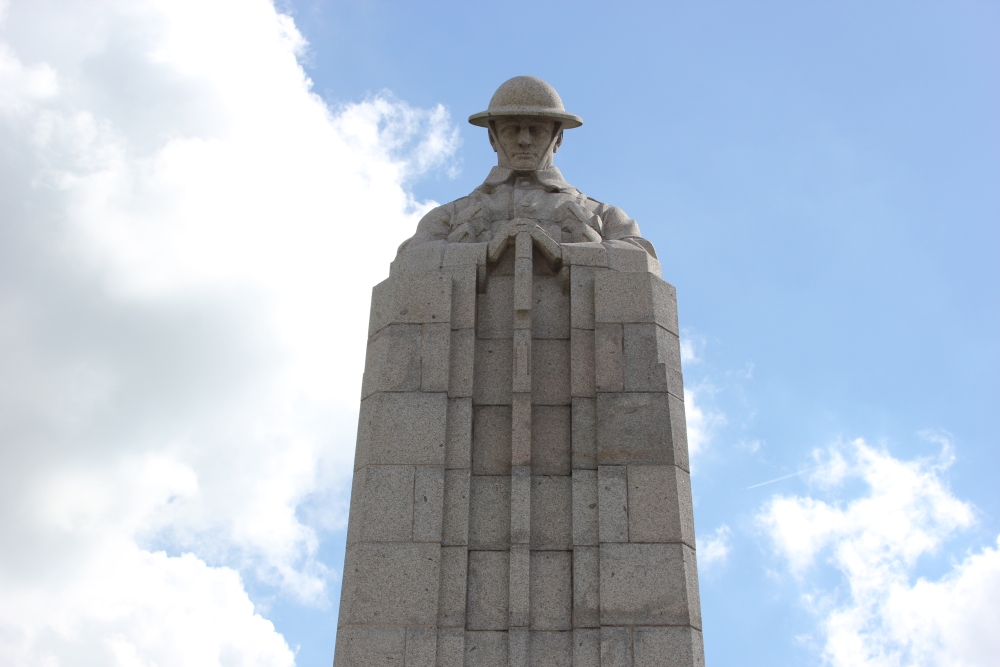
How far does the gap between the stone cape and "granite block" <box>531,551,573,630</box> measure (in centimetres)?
2

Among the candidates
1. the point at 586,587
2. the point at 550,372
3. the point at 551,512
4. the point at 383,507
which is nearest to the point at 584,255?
the point at 550,372

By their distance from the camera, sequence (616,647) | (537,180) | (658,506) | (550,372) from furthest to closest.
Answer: (537,180) < (550,372) < (658,506) < (616,647)

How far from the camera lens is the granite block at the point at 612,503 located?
36.0ft

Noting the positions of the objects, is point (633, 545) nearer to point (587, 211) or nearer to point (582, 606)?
point (582, 606)

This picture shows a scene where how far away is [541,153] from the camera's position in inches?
564

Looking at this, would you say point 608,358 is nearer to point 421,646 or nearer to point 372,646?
point 421,646

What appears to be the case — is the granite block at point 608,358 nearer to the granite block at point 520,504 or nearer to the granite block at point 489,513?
the granite block at point 520,504

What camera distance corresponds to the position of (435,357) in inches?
473

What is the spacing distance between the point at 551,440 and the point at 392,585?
7.51 feet

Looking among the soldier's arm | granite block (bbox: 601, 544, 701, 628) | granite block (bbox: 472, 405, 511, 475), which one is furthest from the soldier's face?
granite block (bbox: 601, 544, 701, 628)

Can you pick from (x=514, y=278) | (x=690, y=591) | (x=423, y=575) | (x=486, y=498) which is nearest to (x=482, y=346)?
(x=514, y=278)

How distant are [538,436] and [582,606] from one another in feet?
6.27

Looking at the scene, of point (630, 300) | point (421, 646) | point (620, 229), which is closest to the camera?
point (421, 646)

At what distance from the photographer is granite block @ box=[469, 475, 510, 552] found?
1114 cm
